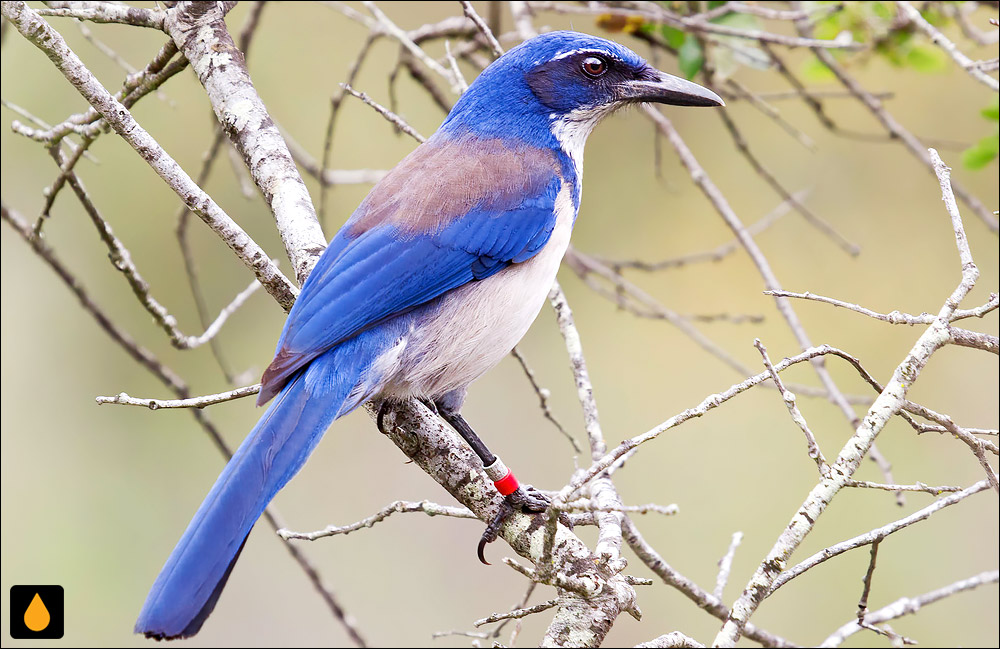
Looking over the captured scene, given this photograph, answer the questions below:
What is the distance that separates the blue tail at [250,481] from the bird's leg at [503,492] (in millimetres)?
436

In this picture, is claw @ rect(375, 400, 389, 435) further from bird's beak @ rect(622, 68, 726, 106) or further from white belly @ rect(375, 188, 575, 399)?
bird's beak @ rect(622, 68, 726, 106)

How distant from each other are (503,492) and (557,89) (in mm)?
1444

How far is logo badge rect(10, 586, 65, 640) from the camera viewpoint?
3283 millimetres

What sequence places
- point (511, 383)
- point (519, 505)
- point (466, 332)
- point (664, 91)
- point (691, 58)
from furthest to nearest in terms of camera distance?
point (511, 383) < point (691, 58) < point (664, 91) < point (466, 332) < point (519, 505)

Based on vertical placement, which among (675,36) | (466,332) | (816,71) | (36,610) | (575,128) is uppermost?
(816,71)

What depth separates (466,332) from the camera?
9.61 ft

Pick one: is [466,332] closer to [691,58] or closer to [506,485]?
[506,485]

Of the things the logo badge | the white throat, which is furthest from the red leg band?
the logo badge

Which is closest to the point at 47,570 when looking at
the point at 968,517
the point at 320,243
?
the point at 320,243

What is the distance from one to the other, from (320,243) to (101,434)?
3537mm

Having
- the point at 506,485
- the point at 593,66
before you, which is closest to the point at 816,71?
the point at 593,66

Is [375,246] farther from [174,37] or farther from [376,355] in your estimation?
[174,37]

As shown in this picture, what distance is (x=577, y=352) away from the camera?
293 cm

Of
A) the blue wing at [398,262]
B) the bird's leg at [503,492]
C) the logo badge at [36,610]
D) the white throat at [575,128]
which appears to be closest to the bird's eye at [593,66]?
the white throat at [575,128]
